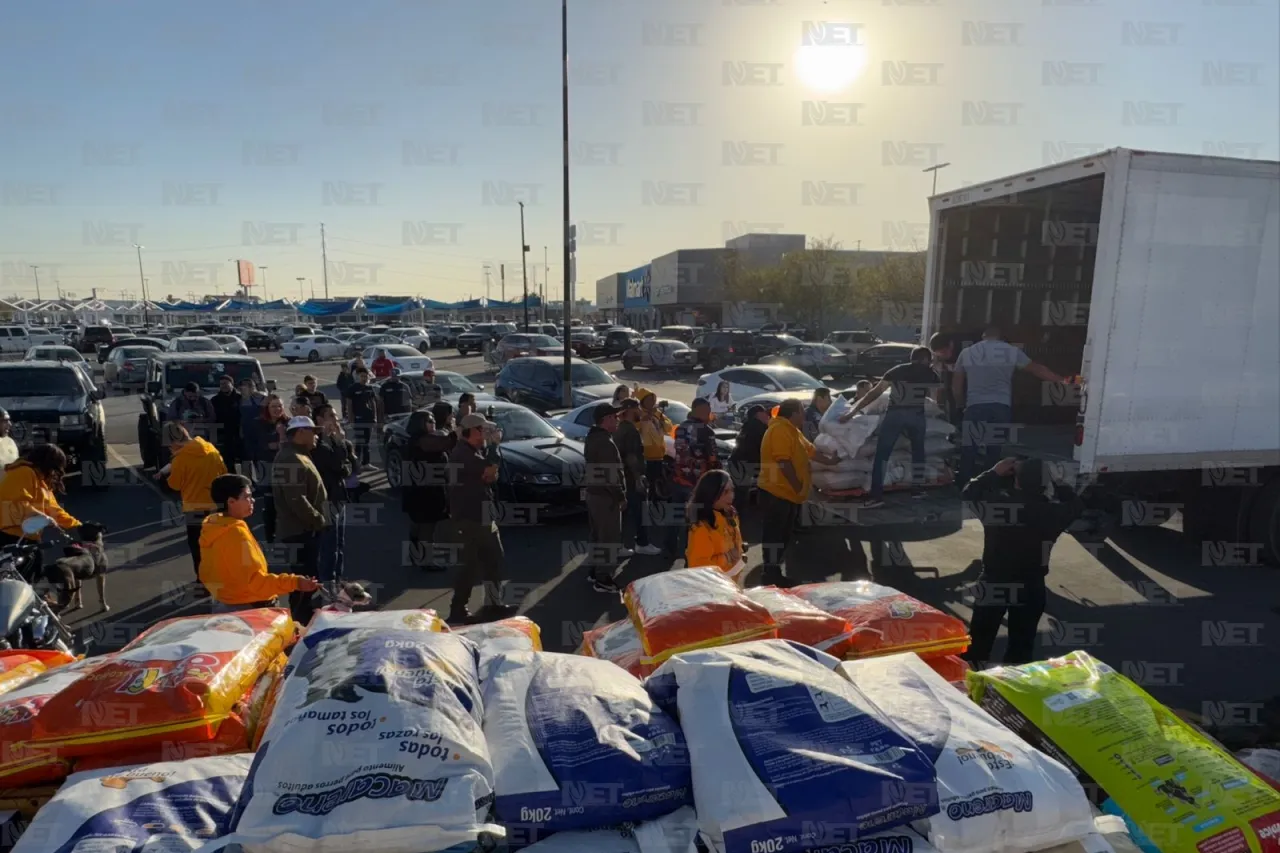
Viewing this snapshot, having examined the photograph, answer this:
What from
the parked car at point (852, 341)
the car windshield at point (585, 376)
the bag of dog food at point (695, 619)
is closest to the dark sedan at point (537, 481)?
the bag of dog food at point (695, 619)

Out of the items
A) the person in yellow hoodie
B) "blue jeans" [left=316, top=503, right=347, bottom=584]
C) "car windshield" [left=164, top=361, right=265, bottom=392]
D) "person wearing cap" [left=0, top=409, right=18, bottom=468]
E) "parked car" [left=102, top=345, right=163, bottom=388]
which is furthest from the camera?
"parked car" [left=102, top=345, right=163, bottom=388]

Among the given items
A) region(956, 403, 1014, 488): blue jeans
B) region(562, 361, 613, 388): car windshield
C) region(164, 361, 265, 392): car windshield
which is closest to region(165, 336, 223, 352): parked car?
region(164, 361, 265, 392): car windshield

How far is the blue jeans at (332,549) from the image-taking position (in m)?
6.08

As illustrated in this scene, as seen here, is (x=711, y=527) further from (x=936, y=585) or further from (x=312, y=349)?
(x=312, y=349)

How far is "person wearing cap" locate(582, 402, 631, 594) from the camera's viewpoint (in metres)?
6.45

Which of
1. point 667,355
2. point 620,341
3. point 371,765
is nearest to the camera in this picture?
point 371,765

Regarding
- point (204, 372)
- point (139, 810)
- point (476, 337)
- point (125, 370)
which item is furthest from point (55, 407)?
point (476, 337)

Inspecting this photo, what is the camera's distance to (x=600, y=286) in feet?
301

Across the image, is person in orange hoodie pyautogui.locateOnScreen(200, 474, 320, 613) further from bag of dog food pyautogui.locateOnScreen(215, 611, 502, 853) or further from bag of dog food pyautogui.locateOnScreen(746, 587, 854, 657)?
bag of dog food pyautogui.locateOnScreen(746, 587, 854, 657)

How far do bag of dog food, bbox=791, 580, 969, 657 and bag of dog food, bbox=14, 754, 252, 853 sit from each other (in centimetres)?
252

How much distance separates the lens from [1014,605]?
15.6 ft

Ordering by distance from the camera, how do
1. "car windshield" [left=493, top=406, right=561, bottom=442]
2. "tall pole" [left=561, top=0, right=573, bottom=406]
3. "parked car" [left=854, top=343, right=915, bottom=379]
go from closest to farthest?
"car windshield" [left=493, top=406, right=561, bottom=442], "tall pole" [left=561, top=0, right=573, bottom=406], "parked car" [left=854, top=343, right=915, bottom=379]

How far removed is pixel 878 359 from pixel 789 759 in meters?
26.8

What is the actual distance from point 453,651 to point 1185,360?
7.04 m
